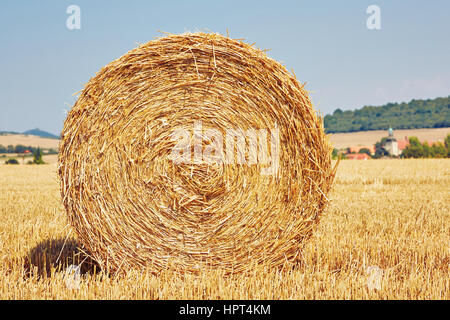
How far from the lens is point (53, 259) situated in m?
5.45

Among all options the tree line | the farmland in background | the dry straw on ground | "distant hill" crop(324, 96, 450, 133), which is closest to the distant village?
the farmland in background

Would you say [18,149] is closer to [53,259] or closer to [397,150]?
[397,150]

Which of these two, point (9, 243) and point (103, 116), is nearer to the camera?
point (103, 116)

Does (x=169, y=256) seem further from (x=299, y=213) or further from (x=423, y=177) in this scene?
A: (x=423, y=177)

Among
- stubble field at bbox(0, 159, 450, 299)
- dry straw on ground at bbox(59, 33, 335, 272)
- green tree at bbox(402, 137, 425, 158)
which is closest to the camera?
stubble field at bbox(0, 159, 450, 299)

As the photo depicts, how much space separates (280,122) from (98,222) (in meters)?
2.05

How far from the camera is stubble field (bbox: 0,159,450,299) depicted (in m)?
4.14

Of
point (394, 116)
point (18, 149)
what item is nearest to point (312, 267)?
point (18, 149)

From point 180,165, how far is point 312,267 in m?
1.77

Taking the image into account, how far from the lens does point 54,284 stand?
4293mm

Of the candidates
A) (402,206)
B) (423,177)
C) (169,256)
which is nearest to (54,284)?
(169,256)

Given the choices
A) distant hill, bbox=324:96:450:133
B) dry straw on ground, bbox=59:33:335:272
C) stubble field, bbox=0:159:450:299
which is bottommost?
stubble field, bbox=0:159:450:299

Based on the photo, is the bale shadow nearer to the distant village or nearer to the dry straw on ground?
the dry straw on ground

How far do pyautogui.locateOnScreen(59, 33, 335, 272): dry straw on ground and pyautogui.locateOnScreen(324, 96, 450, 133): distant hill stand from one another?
104m
